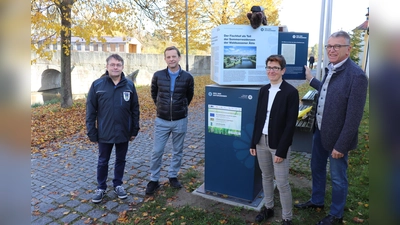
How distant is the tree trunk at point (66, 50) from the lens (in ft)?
33.7

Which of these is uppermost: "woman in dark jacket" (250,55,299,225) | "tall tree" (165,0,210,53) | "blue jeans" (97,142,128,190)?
"tall tree" (165,0,210,53)

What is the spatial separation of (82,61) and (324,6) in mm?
24933

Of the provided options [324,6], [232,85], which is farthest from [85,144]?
[324,6]

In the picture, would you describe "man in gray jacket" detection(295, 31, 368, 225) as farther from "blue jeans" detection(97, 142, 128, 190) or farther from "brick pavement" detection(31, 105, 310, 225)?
"blue jeans" detection(97, 142, 128, 190)

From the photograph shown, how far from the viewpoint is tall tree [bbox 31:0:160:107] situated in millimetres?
9602

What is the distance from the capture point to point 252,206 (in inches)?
152

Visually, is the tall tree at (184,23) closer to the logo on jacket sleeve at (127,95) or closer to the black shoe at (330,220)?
the logo on jacket sleeve at (127,95)

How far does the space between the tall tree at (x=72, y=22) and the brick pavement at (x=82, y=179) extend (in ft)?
13.9

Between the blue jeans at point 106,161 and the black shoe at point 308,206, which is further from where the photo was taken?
the blue jeans at point 106,161

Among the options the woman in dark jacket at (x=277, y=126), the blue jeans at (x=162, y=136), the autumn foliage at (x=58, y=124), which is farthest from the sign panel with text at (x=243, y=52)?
the autumn foliage at (x=58, y=124)

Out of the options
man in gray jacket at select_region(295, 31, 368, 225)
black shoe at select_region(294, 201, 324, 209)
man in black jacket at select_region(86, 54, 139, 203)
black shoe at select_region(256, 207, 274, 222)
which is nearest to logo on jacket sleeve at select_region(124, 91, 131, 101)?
man in black jacket at select_region(86, 54, 139, 203)
